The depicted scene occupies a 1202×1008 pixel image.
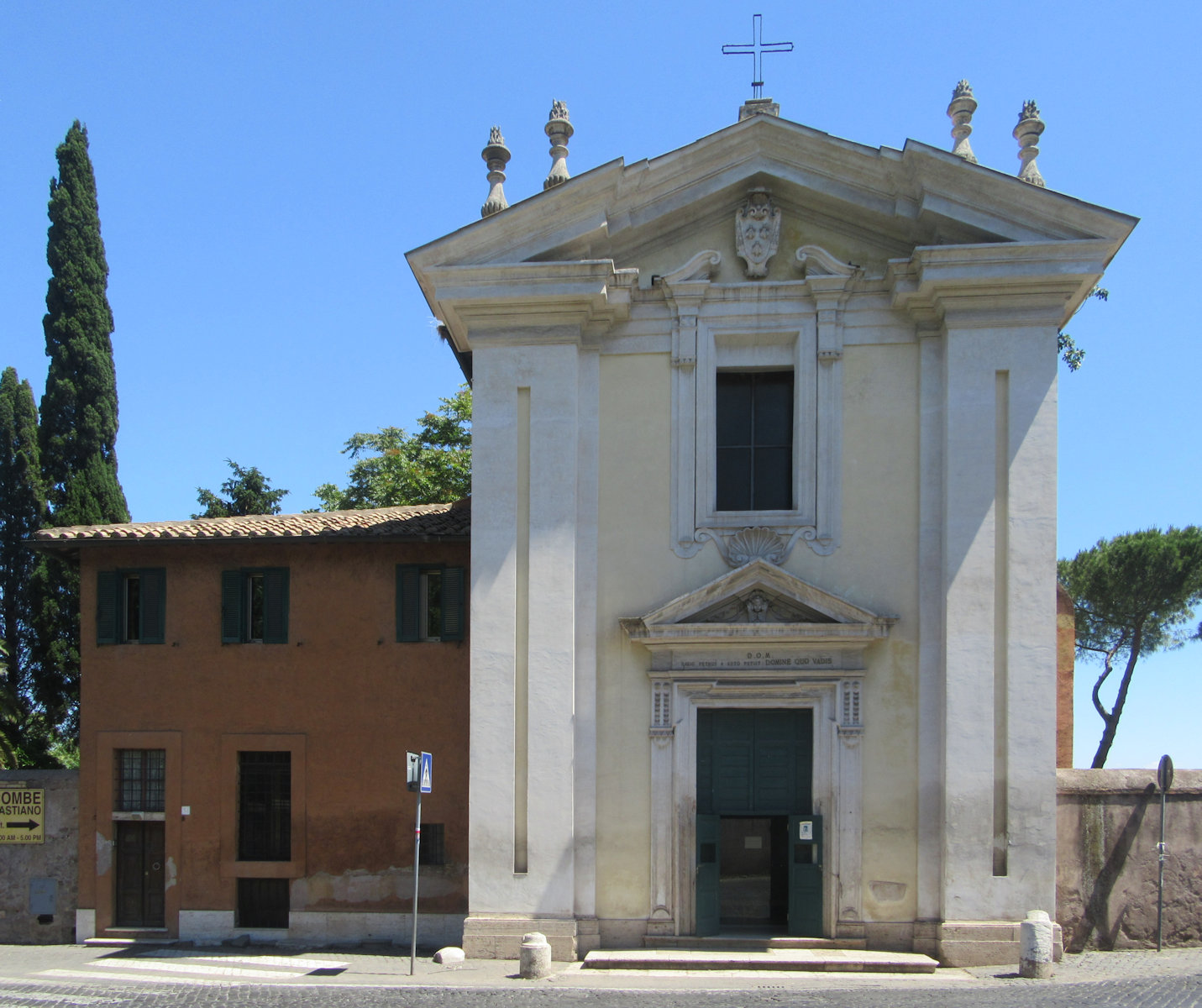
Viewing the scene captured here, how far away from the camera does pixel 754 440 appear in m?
14.0

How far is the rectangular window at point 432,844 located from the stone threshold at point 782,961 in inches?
126

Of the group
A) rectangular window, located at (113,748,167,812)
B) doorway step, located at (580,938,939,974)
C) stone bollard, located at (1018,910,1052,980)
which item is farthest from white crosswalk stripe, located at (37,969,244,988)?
stone bollard, located at (1018,910,1052,980)

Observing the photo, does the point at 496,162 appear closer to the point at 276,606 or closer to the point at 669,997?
the point at 276,606

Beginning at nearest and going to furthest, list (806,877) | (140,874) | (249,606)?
1. (806,877)
2. (140,874)
3. (249,606)

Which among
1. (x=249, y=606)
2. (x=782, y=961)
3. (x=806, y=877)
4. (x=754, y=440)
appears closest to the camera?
(x=782, y=961)

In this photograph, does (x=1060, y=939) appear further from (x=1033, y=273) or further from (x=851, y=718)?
(x=1033, y=273)

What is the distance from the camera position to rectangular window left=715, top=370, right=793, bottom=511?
13844 mm

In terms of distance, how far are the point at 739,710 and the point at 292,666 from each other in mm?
6374

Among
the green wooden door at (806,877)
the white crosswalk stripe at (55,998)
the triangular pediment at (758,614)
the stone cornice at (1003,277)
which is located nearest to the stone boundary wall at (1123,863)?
the green wooden door at (806,877)

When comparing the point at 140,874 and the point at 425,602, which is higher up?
the point at 425,602

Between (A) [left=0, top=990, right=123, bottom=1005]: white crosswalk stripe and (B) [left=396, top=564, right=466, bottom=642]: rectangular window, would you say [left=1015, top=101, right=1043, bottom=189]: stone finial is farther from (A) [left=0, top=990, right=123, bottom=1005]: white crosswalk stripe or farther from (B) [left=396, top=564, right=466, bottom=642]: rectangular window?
(A) [left=0, top=990, right=123, bottom=1005]: white crosswalk stripe

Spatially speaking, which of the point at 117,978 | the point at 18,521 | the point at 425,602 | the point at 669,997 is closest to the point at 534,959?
the point at 669,997

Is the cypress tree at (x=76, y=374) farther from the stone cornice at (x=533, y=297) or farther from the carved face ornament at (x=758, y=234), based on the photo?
the carved face ornament at (x=758, y=234)

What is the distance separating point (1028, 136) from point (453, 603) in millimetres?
9564
